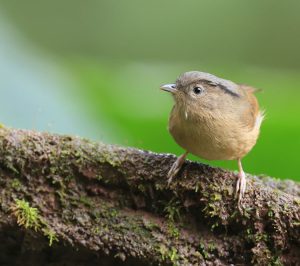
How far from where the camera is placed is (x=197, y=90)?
3.87m

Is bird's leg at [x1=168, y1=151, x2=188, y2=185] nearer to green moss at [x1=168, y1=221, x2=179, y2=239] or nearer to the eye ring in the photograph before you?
green moss at [x1=168, y1=221, x2=179, y2=239]

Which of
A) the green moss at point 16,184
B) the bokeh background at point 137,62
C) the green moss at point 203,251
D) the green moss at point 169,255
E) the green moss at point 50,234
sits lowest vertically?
the green moss at point 50,234

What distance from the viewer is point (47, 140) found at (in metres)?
3.50

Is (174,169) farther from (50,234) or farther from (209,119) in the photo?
(50,234)

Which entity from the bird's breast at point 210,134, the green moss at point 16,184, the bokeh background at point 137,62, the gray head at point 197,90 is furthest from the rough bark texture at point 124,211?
the bokeh background at point 137,62

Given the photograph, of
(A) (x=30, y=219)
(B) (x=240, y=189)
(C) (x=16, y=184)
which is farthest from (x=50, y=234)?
(B) (x=240, y=189)

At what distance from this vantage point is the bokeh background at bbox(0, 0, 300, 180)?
500cm

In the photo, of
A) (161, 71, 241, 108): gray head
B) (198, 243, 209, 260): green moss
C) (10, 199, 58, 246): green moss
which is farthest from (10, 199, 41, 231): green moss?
(161, 71, 241, 108): gray head

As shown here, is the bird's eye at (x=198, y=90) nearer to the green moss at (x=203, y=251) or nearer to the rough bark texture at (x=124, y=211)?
the rough bark texture at (x=124, y=211)

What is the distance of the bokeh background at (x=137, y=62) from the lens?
500 centimetres

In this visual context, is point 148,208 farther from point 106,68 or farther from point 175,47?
point 175,47

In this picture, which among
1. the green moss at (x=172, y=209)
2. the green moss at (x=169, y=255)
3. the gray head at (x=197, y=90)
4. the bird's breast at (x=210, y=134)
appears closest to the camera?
the green moss at (x=169, y=255)

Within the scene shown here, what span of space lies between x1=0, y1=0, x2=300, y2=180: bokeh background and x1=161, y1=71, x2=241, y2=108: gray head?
0.96m

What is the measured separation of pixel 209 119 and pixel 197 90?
0.65 ft
